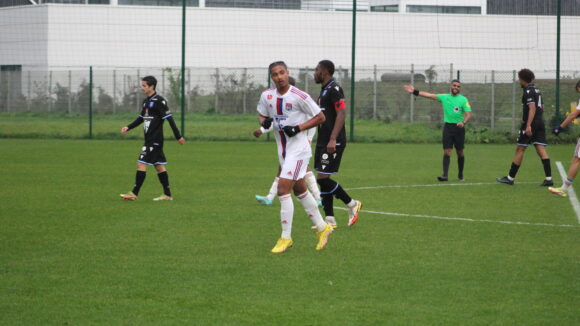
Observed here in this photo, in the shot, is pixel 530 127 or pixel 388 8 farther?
pixel 388 8

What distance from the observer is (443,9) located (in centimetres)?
4497

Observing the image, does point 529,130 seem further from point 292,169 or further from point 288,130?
point 288,130

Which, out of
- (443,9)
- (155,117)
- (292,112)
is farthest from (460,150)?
(443,9)

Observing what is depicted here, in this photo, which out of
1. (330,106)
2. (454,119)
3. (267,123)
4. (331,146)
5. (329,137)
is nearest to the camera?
(267,123)

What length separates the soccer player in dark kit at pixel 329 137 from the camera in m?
9.92

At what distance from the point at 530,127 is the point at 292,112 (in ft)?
24.5

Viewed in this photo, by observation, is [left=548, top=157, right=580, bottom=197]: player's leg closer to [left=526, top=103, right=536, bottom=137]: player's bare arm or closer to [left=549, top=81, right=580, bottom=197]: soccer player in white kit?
[left=549, top=81, right=580, bottom=197]: soccer player in white kit

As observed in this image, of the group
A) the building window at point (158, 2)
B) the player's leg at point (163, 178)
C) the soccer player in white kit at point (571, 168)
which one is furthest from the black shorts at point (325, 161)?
the building window at point (158, 2)

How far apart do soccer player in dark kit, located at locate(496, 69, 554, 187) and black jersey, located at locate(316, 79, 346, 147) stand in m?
5.86

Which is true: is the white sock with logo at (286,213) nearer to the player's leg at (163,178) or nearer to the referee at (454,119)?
the player's leg at (163,178)

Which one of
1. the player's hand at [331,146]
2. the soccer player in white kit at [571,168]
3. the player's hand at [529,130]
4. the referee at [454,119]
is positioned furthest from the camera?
the referee at [454,119]

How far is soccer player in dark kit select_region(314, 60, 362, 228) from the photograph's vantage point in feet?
32.6

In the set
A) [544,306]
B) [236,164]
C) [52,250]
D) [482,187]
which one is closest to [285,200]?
[52,250]

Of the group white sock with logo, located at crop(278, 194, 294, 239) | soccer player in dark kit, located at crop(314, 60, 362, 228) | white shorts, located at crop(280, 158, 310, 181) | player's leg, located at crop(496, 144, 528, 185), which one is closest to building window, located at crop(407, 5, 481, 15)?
player's leg, located at crop(496, 144, 528, 185)
